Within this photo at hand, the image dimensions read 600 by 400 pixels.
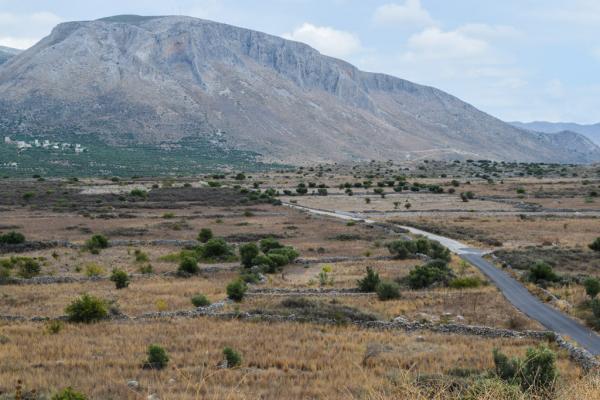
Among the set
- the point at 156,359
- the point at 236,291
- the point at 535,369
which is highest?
the point at 535,369

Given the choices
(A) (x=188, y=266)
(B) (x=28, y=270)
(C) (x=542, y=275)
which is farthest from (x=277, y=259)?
(C) (x=542, y=275)

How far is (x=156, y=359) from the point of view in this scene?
45.2 ft

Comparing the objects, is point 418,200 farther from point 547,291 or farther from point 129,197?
point 547,291

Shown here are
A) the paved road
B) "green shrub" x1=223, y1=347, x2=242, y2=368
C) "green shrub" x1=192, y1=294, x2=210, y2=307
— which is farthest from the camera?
"green shrub" x1=192, y1=294, x2=210, y2=307

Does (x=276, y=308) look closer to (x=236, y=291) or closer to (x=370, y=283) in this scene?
(x=236, y=291)

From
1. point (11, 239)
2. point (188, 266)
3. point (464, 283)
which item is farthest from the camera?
point (11, 239)

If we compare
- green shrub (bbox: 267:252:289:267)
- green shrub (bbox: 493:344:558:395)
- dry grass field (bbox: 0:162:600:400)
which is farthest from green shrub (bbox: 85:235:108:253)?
green shrub (bbox: 493:344:558:395)

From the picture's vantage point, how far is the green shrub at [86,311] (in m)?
18.8

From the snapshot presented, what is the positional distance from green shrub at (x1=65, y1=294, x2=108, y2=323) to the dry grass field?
0.61m

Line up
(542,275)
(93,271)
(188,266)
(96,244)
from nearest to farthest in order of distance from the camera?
(542,275)
(93,271)
(188,266)
(96,244)

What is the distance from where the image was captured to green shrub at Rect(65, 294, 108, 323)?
61.7ft

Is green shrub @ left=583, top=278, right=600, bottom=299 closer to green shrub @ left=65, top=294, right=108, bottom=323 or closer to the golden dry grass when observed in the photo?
the golden dry grass

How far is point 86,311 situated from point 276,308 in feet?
23.1

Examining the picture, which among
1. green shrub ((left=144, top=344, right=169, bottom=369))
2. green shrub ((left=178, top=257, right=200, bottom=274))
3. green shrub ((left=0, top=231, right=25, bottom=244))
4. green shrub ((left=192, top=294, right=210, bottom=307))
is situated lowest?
green shrub ((left=0, top=231, right=25, bottom=244))
